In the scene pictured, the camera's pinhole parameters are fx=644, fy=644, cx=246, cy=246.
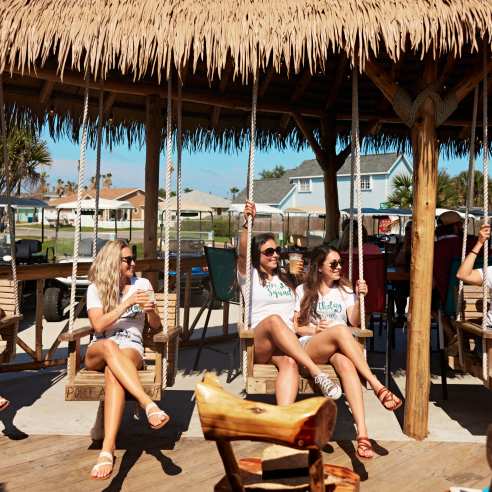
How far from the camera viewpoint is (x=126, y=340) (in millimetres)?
3793

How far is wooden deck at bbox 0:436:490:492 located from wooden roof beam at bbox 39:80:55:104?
3.49 metres

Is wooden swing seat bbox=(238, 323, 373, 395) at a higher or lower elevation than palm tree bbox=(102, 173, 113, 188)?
lower

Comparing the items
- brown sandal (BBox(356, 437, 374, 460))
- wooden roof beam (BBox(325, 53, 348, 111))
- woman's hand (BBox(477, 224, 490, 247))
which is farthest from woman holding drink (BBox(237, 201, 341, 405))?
wooden roof beam (BBox(325, 53, 348, 111))

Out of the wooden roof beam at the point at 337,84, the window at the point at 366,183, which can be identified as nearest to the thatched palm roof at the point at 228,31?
the wooden roof beam at the point at 337,84

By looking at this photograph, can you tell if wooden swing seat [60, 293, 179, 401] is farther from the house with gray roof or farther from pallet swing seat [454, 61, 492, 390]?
the house with gray roof

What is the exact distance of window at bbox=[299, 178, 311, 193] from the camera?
4719cm

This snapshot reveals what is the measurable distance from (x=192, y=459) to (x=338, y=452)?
2.80 feet

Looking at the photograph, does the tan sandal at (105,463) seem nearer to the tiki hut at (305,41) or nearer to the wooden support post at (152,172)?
the tiki hut at (305,41)

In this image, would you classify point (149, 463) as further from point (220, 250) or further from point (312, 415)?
point (220, 250)

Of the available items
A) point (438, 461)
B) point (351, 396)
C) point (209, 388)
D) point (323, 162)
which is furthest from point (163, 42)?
point (323, 162)

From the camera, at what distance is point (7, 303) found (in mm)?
4434

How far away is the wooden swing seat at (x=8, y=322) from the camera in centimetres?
410

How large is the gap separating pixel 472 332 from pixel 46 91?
4473 mm

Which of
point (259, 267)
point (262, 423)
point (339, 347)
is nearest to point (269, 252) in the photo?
point (259, 267)
